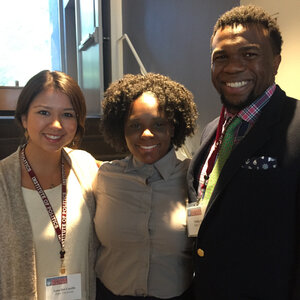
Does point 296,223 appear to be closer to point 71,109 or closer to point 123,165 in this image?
point 123,165

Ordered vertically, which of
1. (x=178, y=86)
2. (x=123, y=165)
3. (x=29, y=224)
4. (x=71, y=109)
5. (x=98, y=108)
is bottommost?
(x=29, y=224)

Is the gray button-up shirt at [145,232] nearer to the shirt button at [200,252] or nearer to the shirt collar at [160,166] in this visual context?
the shirt collar at [160,166]

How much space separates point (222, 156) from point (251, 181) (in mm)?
216

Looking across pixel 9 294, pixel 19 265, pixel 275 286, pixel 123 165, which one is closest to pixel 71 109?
pixel 123 165

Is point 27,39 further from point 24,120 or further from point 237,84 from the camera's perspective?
point 237,84

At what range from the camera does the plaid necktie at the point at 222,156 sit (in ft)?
4.11

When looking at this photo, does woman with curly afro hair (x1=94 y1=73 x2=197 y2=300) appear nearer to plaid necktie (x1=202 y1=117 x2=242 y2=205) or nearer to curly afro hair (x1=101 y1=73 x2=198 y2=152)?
curly afro hair (x1=101 y1=73 x2=198 y2=152)

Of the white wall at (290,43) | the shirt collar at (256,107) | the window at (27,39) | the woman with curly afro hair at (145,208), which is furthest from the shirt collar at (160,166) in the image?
the window at (27,39)

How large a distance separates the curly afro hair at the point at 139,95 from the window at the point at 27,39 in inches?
268

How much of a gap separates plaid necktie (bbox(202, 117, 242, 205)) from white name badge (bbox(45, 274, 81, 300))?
739 millimetres

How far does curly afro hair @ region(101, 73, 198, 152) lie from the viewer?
5.29 feet

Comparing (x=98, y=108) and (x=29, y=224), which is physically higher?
(x=98, y=108)

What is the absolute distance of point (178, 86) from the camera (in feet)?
5.79

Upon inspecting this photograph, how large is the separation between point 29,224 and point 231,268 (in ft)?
2.92
